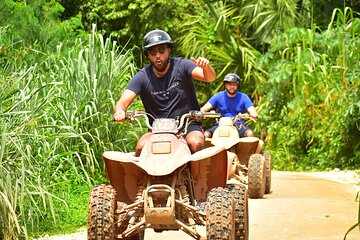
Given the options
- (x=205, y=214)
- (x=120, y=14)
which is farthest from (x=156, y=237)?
(x=120, y=14)

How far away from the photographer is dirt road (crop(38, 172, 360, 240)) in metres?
9.75

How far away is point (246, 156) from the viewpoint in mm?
14328

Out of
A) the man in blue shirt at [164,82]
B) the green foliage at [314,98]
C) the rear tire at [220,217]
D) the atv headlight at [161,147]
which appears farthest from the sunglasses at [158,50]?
the green foliage at [314,98]

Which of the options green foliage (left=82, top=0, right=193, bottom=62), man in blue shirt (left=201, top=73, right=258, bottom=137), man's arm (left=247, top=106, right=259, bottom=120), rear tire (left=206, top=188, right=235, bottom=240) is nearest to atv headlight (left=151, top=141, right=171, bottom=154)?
rear tire (left=206, top=188, right=235, bottom=240)

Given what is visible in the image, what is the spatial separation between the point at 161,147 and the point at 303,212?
4058 mm

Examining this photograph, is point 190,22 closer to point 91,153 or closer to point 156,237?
point 91,153

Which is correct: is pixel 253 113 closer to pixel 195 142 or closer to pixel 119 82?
pixel 119 82

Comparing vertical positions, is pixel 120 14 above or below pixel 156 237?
above

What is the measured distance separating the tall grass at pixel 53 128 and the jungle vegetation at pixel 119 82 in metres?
0.02

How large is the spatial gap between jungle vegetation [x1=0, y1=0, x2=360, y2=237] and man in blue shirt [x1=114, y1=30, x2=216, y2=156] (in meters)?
1.21

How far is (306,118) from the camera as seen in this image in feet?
69.4

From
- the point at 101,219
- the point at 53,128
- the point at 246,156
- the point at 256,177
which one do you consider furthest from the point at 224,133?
the point at 101,219

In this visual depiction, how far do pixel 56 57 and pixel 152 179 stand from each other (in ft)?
20.8

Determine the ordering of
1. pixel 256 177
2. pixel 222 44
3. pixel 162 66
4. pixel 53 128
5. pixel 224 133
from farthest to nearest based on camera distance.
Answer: pixel 222 44
pixel 224 133
pixel 256 177
pixel 53 128
pixel 162 66
